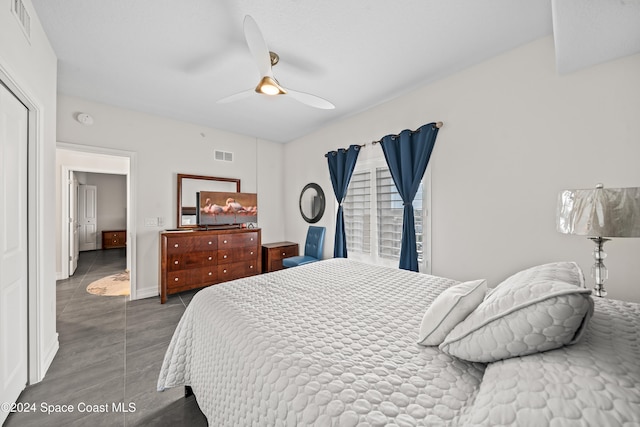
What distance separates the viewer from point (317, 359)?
917mm

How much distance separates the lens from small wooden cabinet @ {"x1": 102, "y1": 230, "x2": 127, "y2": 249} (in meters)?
7.07

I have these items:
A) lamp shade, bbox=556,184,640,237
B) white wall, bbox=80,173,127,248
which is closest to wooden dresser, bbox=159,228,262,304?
lamp shade, bbox=556,184,640,237

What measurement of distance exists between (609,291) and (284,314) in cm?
236

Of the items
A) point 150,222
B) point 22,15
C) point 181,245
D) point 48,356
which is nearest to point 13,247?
point 48,356

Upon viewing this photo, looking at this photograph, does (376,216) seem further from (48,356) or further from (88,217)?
(88,217)

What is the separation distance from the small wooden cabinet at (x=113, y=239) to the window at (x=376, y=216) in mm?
7142

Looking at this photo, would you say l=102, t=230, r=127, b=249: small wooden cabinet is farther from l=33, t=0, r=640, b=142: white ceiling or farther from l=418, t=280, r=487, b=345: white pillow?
l=418, t=280, r=487, b=345: white pillow

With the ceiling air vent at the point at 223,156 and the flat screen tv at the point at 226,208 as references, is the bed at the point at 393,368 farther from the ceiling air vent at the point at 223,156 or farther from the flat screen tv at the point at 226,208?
the ceiling air vent at the point at 223,156

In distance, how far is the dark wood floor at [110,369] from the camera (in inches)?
59.9

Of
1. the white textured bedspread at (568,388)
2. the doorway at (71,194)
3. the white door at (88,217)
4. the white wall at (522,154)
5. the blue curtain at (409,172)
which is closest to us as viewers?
the white textured bedspread at (568,388)

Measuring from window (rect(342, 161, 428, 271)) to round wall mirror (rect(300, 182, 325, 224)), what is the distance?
1.82 feet

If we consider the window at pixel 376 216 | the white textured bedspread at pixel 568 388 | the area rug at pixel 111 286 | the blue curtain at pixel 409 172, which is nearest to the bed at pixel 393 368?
the white textured bedspread at pixel 568 388

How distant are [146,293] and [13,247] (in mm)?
2263

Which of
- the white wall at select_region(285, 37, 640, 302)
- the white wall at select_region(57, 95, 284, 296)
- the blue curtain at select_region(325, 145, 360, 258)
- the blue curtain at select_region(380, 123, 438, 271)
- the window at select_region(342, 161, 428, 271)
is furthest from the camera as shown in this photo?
the blue curtain at select_region(325, 145, 360, 258)
